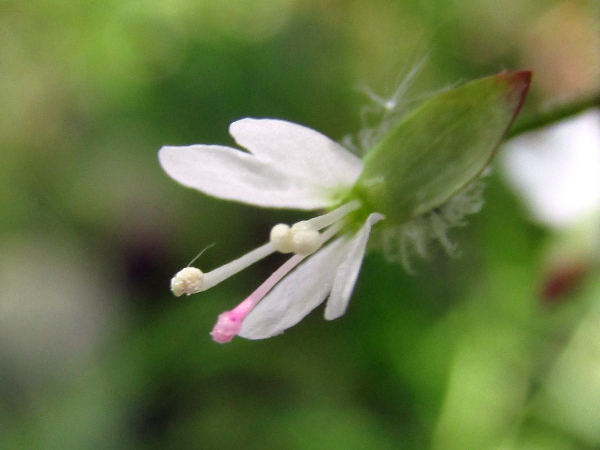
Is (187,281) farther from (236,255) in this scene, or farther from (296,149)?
(236,255)

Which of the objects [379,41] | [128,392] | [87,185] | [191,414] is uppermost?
[87,185]

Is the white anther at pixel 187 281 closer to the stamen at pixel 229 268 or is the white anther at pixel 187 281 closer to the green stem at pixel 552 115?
the stamen at pixel 229 268

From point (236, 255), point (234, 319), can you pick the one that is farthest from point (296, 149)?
point (236, 255)

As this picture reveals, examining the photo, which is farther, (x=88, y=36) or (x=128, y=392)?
(x=88, y=36)

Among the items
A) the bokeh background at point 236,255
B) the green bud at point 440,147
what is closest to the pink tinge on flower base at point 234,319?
the green bud at point 440,147

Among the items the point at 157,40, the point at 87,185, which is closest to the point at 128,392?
the point at 87,185

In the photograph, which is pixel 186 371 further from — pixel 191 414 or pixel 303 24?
pixel 303 24
